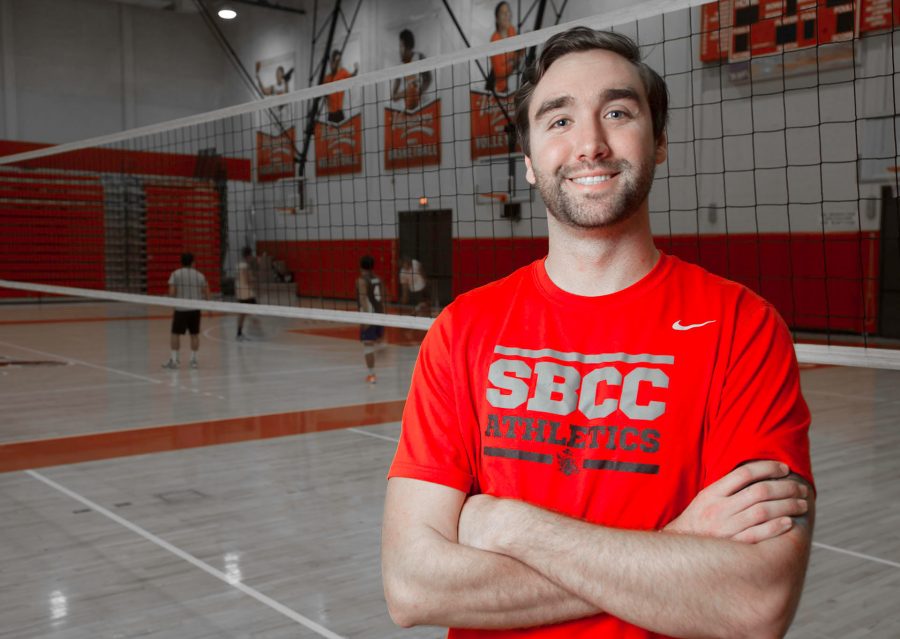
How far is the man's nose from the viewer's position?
1.66m

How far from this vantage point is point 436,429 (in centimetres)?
174

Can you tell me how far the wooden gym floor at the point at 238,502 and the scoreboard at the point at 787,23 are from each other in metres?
5.25

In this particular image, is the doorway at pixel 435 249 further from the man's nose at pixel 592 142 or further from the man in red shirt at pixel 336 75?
the man's nose at pixel 592 142

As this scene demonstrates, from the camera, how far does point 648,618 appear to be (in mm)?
1484

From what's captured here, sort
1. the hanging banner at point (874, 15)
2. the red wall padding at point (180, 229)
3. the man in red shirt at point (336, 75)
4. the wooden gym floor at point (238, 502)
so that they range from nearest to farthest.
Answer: the wooden gym floor at point (238, 502)
the hanging banner at point (874, 15)
the man in red shirt at point (336, 75)
the red wall padding at point (180, 229)

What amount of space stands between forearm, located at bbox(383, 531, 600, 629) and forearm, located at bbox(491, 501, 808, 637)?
0.21 feet

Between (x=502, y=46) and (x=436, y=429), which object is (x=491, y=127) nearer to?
(x=502, y=46)

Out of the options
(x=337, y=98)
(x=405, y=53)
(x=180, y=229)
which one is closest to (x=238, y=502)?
(x=405, y=53)

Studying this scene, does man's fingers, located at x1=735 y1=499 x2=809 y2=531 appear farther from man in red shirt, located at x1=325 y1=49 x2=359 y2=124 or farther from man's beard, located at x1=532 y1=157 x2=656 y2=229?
man in red shirt, located at x1=325 y1=49 x2=359 y2=124

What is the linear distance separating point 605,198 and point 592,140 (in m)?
0.11

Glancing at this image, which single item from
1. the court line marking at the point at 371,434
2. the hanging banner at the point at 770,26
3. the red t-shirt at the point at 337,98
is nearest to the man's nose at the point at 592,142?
the court line marking at the point at 371,434

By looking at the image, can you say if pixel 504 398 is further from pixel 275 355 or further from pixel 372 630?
pixel 275 355

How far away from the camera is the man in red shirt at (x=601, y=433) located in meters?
1.51

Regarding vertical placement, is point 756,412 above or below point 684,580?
above
